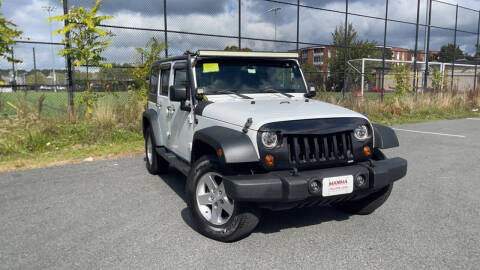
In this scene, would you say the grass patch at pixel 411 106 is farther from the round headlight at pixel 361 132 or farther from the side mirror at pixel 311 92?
the round headlight at pixel 361 132

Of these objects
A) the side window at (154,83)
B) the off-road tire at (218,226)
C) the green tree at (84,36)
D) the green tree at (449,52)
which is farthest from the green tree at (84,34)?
the green tree at (449,52)

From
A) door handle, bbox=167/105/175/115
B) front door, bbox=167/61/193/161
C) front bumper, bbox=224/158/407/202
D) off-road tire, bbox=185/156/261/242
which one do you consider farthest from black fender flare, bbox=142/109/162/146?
front bumper, bbox=224/158/407/202

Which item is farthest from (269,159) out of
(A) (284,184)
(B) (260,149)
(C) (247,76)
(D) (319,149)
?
(C) (247,76)

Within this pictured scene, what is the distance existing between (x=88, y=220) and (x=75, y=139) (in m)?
4.73

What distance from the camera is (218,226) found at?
346 centimetres

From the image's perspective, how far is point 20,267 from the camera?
2.97 m

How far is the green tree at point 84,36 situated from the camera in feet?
29.0

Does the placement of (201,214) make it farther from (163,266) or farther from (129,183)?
(129,183)

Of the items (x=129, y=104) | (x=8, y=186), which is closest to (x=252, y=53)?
(x=8, y=186)

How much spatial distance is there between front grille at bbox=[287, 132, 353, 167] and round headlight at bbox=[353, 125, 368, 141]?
9 centimetres

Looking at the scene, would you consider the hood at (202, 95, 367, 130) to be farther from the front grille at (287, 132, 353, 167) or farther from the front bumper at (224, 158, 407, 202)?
the front bumper at (224, 158, 407, 202)

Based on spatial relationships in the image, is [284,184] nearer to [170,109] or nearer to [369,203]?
[369,203]

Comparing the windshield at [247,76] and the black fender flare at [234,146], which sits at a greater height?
the windshield at [247,76]

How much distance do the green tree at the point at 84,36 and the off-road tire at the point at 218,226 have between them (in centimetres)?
670
